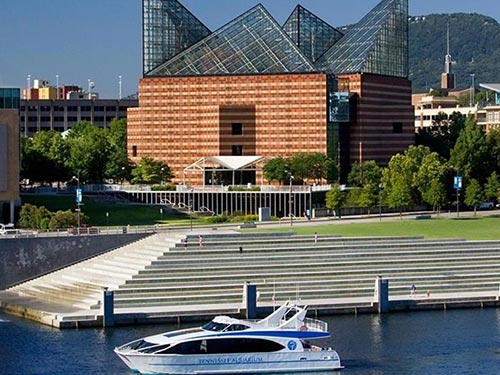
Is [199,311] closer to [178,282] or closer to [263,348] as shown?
[178,282]

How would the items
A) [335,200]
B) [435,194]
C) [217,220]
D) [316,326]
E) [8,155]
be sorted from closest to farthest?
1. [316,326]
2. [8,155]
3. [217,220]
4. [335,200]
5. [435,194]

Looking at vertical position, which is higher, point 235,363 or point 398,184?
point 398,184

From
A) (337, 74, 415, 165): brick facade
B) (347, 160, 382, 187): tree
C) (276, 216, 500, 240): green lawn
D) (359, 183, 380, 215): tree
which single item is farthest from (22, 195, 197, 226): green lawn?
(337, 74, 415, 165): brick facade

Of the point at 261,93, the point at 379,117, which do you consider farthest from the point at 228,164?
the point at 379,117

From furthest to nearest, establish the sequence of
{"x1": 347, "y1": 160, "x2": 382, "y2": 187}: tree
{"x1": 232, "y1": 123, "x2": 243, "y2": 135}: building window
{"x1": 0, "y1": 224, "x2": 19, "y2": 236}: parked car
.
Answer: {"x1": 232, "y1": 123, "x2": 243, "y2": 135}: building window → {"x1": 347, "y1": 160, "x2": 382, "y2": 187}: tree → {"x1": 0, "y1": 224, "x2": 19, "y2": 236}: parked car

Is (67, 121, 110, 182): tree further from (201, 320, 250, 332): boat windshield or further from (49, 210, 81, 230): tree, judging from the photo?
(201, 320, 250, 332): boat windshield

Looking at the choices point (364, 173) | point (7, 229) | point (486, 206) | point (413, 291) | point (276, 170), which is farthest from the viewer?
point (364, 173)

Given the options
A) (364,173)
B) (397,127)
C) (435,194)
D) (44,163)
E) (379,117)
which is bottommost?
(435,194)

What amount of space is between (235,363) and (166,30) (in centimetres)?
10925

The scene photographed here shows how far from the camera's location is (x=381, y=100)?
189250 millimetres

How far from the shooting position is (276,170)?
174000mm

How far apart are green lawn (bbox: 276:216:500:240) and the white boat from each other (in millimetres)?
39098

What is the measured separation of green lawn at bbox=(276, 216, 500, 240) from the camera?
129 m

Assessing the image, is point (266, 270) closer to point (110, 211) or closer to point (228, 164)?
point (110, 211)
